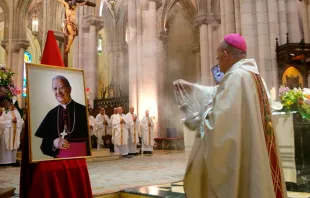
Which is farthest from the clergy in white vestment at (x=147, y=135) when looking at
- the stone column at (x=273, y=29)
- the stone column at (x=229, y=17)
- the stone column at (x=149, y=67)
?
the stone column at (x=273, y=29)

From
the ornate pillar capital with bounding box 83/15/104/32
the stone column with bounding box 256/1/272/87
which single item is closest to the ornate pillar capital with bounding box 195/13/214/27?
the ornate pillar capital with bounding box 83/15/104/32

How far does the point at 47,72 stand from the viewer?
10.8 ft

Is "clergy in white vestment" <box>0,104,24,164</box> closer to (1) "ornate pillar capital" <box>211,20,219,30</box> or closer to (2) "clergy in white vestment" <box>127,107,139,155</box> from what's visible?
(2) "clergy in white vestment" <box>127,107,139,155</box>

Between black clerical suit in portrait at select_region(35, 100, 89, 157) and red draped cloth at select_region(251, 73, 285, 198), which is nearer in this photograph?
red draped cloth at select_region(251, 73, 285, 198)

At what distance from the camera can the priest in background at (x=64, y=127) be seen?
317 centimetres

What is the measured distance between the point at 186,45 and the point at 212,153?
86.9 ft

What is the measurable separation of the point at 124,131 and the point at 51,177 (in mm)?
9402

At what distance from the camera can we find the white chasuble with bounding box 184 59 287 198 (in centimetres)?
227

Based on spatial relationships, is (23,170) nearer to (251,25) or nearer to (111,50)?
(251,25)

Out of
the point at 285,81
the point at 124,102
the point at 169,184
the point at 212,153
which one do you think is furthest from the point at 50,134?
the point at 124,102

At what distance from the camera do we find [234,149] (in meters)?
2.28

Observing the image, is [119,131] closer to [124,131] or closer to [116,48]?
[124,131]

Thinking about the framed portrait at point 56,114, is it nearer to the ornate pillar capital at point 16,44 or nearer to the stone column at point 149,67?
the stone column at point 149,67

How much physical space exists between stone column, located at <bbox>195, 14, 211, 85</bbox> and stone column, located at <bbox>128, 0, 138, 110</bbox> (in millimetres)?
5271
